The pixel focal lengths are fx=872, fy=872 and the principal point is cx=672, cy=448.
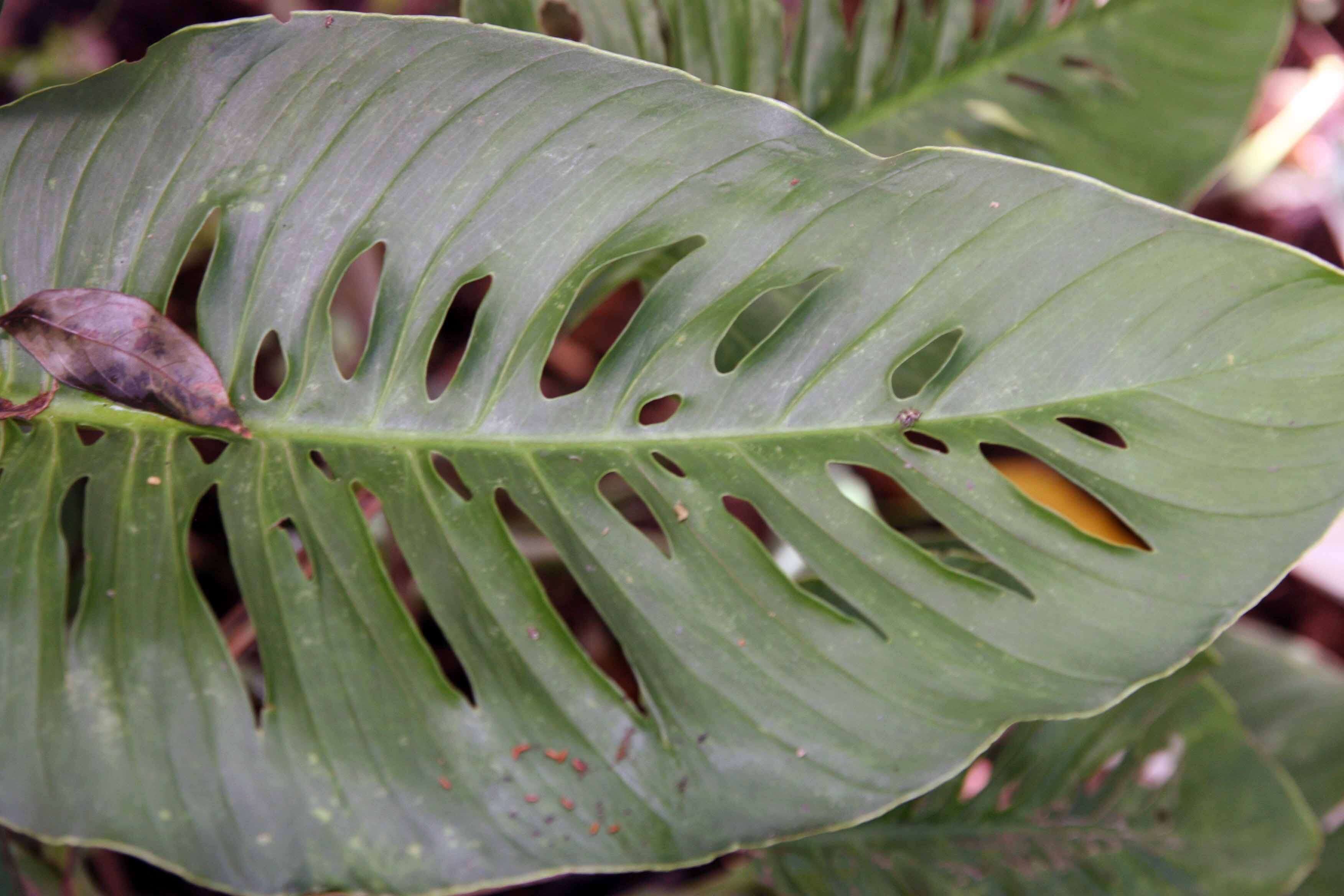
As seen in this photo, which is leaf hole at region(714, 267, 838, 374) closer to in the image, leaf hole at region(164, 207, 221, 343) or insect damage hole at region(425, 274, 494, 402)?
insect damage hole at region(425, 274, 494, 402)

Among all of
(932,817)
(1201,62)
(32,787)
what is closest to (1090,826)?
(932,817)

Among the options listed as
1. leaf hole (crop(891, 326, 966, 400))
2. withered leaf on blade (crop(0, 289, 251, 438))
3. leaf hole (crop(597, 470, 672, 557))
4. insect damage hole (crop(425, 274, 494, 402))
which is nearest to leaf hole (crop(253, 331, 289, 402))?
insect damage hole (crop(425, 274, 494, 402))

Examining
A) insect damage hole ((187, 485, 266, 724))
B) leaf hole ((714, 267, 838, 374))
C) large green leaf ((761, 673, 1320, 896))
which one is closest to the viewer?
leaf hole ((714, 267, 838, 374))

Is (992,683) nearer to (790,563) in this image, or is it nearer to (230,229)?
(230,229)

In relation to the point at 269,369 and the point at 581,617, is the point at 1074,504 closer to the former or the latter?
the point at 581,617

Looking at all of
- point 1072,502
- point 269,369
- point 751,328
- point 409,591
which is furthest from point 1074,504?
point 269,369

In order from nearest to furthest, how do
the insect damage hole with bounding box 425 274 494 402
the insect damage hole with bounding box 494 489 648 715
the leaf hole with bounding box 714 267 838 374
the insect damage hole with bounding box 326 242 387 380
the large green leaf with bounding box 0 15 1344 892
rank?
the large green leaf with bounding box 0 15 1344 892
the leaf hole with bounding box 714 267 838 374
the insect damage hole with bounding box 326 242 387 380
the insect damage hole with bounding box 494 489 648 715
the insect damage hole with bounding box 425 274 494 402
